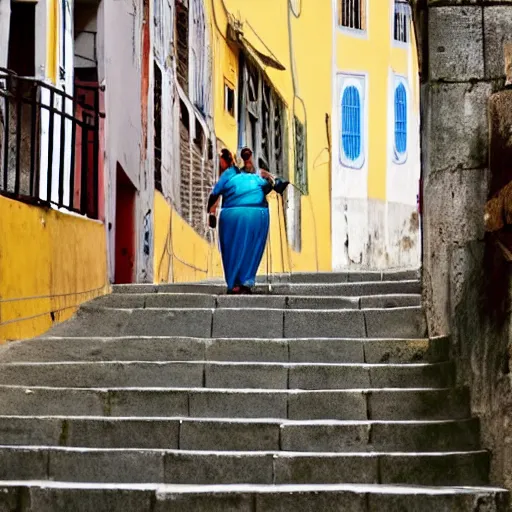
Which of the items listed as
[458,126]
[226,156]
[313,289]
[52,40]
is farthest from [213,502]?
[52,40]

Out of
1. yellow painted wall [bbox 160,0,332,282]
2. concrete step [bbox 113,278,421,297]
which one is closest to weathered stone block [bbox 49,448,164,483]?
concrete step [bbox 113,278,421,297]

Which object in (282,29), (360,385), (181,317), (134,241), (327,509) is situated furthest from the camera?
(282,29)

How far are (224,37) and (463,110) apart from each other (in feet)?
41.8

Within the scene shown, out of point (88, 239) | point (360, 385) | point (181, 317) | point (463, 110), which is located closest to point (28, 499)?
point (360, 385)

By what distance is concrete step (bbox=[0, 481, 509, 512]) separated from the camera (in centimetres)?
715

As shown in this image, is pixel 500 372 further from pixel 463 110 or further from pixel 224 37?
pixel 224 37

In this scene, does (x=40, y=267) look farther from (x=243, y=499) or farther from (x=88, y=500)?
(x=243, y=499)

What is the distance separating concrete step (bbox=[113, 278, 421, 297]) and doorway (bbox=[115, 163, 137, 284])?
8.24 feet

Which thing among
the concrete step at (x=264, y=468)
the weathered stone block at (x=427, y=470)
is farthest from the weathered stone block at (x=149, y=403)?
the weathered stone block at (x=427, y=470)

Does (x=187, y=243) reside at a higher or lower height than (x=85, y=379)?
higher

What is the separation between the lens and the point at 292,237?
25.7m

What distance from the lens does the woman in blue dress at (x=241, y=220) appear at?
480 inches

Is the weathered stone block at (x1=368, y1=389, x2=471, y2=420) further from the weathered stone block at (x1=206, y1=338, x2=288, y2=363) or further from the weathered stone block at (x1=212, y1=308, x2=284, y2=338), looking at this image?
the weathered stone block at (x1=212, y1=308, x2=284, y2=338)

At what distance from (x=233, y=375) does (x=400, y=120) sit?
2194 centimetres
